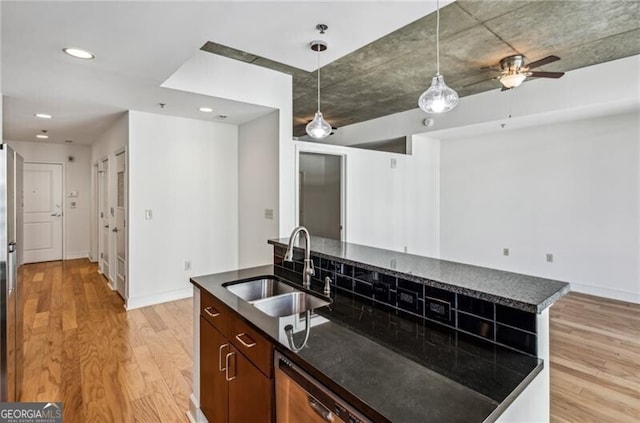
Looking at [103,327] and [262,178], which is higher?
[262,178]

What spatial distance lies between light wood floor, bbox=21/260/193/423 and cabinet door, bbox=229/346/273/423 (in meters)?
0.77

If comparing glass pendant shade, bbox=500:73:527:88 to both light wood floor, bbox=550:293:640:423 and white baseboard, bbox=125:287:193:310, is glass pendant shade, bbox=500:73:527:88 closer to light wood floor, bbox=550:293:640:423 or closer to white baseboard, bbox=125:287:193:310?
light wood floor, bbox=550:293:640:423

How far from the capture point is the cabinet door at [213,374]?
167 cm

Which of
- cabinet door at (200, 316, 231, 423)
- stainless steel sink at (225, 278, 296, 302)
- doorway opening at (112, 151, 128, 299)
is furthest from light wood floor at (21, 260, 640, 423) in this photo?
stainless steel sink at (225, 278, 296, 302)

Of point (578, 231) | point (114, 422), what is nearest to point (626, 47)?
point (578, 231)

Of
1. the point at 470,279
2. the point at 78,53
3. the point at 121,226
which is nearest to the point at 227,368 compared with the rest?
the point at 470,279

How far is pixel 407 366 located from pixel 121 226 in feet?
14.4

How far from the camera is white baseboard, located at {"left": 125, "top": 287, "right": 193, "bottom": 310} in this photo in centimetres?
402

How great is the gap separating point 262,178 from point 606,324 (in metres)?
4.11

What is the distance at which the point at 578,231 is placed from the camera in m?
4.72

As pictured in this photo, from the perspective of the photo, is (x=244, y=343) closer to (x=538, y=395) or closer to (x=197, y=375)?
(x=197, y=375)

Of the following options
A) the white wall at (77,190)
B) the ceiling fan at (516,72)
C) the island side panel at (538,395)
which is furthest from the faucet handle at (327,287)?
the white wall at (77,190)

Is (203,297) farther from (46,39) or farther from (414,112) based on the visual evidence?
(414,112)

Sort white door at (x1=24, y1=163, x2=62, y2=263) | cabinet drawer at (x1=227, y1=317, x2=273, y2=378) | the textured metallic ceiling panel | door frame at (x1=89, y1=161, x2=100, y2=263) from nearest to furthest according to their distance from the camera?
cabinet drawer at (x1=227, y1=317, x2=273, y2=378) → the textured metallic ceiling panel → door frame at (x1=89, y1=161, x2=100, y2=263) → white door at (x1=24, y1=163, x2=62, y2=263)
